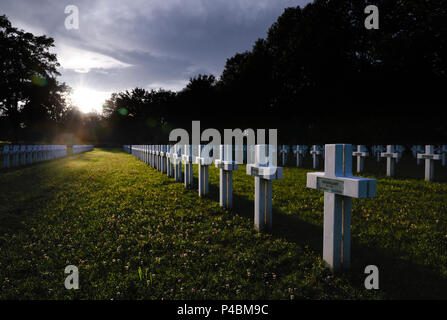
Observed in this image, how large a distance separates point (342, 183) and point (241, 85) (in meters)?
33.1

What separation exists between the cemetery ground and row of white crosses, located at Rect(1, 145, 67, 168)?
11.6 m

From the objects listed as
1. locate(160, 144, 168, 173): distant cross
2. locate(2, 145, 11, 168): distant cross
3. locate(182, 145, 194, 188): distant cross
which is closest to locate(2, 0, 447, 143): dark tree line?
locate(160, 144, 168, 173): distant cross

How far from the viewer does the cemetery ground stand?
2920 millimetres

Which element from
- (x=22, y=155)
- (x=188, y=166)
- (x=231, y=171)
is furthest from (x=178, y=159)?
(x=22, y=155)

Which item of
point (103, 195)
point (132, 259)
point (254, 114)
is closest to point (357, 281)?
point (132, 259)

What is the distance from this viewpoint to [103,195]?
307 inches

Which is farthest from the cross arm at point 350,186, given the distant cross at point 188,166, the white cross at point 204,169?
the distant cross at point 188,166

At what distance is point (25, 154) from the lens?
58.6 feet

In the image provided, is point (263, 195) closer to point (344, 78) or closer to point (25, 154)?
point (25, 154)

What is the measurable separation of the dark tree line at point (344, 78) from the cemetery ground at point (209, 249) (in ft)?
73.9

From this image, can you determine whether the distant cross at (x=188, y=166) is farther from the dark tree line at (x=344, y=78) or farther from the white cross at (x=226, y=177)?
the dark tree line at (x=344, y=78)

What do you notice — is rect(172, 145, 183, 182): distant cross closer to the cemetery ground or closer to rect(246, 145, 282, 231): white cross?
the cemetery ground

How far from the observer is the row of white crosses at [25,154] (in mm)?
15961

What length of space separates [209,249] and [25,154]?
63.6ft
